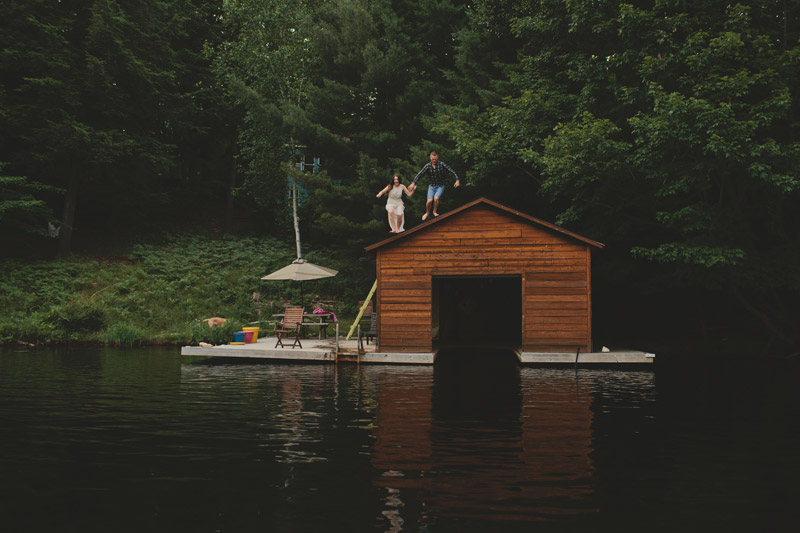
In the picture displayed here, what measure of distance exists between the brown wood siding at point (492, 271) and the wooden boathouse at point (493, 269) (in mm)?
27

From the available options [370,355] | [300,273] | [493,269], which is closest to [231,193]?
[300,273]

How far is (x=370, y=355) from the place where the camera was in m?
17.2

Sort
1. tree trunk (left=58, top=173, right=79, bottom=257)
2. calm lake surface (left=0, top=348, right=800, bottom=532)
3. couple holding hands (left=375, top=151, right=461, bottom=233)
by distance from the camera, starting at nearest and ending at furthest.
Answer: calm lake surface (left=0, top=348, right=800, bottom=532), couple holding hands (left=375, top=151, right=461, bottom=233), tree trunk (left=58, top=173, right=79, bottom=257)

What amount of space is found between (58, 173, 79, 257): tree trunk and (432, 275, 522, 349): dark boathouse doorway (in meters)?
16.8

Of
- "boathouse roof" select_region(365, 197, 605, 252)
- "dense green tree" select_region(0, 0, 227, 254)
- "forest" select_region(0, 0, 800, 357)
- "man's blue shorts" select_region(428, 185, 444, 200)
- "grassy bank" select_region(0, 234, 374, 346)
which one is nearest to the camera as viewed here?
"boathouse roof" select_region(365, 197, 605, 252)

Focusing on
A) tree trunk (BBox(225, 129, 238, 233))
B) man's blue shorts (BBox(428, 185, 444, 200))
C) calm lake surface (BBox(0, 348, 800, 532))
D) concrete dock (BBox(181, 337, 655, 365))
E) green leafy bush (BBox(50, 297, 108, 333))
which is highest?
tree trunk (BBox(225, 129, 238, 233))

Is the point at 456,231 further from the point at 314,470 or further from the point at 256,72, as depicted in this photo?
the point at 256,72

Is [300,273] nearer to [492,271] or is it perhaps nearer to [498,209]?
[492,271]

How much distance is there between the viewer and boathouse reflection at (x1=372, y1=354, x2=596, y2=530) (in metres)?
5.47

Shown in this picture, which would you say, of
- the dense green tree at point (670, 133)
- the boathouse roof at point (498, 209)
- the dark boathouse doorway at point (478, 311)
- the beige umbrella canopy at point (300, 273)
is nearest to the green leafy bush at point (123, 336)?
the beige umbrella canopy at point (300, 273)

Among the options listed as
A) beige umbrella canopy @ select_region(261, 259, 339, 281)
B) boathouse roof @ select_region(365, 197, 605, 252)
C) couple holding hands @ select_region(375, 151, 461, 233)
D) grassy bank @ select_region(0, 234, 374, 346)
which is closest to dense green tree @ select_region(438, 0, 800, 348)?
boathouse roof @ select_region(365, 197, 605, 252)

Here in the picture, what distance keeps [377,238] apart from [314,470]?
2109 cm

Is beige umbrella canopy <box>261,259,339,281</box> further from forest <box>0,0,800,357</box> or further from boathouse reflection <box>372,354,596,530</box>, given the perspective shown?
boathouse reflection <box>372,354,596,530</box>

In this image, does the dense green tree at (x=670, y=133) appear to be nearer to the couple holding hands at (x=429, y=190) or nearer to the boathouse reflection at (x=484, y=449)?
the couple holding hands at (x=429, y=190)
